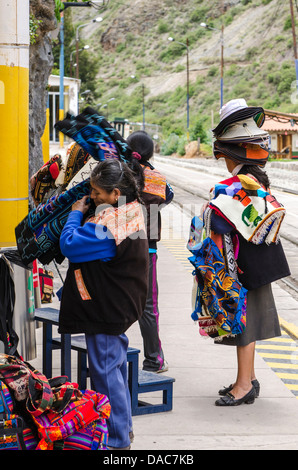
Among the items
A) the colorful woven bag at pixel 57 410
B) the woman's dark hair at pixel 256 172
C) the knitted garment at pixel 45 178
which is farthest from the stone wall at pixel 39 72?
the colorful woven bag at pixel 57 410

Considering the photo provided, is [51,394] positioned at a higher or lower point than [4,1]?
lower

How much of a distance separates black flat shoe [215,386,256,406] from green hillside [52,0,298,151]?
7159 cm

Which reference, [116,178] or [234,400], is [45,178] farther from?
[234,400]

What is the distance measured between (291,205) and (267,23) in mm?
107949

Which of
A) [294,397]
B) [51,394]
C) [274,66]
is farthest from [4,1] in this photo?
[274,66]

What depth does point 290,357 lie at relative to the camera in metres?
7.19

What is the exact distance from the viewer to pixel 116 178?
448 centimetres

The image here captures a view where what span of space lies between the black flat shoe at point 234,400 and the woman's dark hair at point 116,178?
6.08ft

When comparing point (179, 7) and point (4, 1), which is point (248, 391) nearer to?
point (4, 1)

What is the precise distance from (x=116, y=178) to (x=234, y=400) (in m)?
2.06

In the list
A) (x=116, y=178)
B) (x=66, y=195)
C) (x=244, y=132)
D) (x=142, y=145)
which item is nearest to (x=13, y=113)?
(x=142, y=145)

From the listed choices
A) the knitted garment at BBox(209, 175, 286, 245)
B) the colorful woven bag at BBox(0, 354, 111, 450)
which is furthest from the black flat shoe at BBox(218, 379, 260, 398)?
the colorful woven bag at BBox(0, 354, 111, 450)

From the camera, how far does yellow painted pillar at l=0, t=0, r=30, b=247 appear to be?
222 inches

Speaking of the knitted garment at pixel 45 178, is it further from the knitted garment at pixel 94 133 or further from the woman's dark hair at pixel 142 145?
the knitted garment at pixel 94 133
